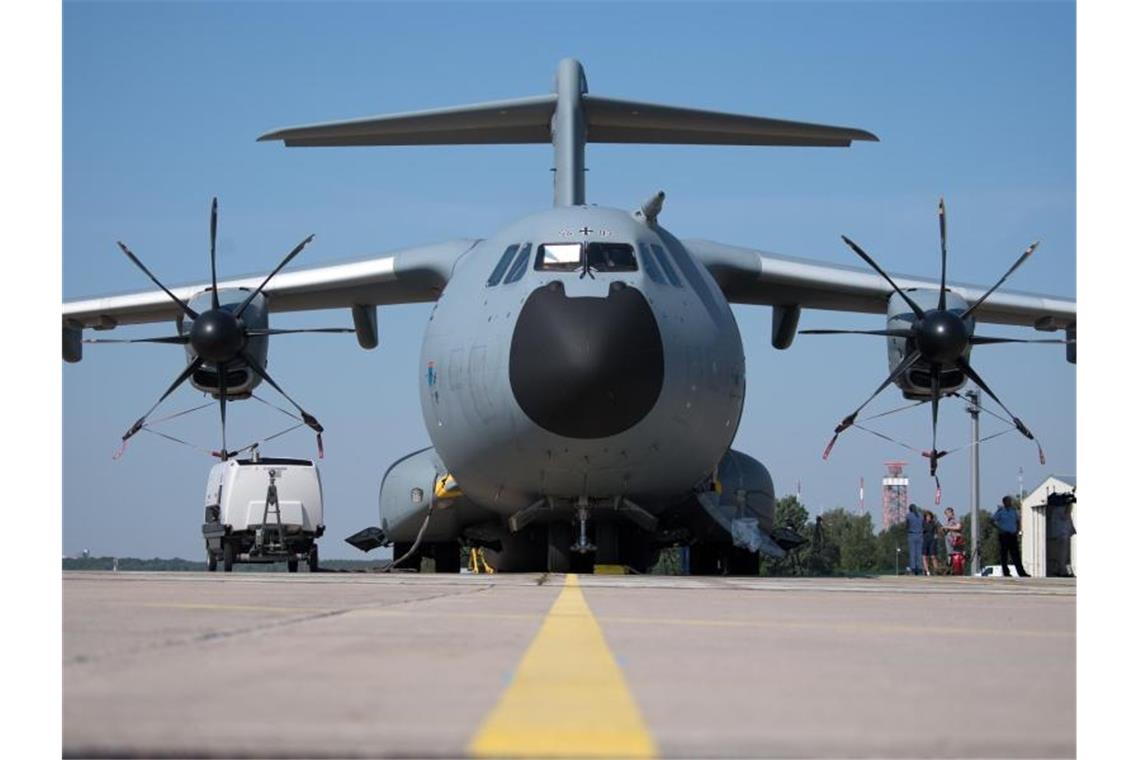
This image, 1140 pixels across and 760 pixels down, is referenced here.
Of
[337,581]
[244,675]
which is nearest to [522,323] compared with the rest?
[337,581]

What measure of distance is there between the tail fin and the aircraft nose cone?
5776 mm

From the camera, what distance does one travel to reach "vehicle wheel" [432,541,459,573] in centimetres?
2086

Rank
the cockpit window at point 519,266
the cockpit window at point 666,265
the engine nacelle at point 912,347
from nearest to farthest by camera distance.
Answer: the cockpit window at point 519,266, the cockpit window at point 666,265, the engine nacelle at point 912,347

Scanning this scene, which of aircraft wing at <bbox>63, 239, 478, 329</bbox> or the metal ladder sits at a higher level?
aircraft wing at <bbox>63, 239, 478, 329</bbox>

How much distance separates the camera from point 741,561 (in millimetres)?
19312

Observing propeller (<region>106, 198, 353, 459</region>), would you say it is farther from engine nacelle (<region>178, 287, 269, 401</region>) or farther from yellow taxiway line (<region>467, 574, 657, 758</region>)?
yellow taxiway line (<region>467, 574, 657, 758</region>)

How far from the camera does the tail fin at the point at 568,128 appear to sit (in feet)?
70.8

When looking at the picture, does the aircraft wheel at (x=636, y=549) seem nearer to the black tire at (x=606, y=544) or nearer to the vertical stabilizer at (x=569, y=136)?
the black tire at (x=606, y=544)

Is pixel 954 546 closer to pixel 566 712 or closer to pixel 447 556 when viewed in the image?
pixel 447 556

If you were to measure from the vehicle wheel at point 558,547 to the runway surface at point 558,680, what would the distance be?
7.72 m

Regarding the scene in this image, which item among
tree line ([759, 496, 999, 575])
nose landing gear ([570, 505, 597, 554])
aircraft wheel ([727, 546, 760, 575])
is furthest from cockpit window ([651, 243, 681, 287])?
tree line ([759, 496, 999, 575])

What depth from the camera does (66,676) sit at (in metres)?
4.90

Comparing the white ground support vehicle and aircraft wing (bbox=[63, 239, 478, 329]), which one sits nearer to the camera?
aircraft wing (bbox=[63, 239, 478, 329])

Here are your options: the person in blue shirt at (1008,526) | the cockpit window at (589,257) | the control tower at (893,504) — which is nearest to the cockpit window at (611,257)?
the cockpit window at (589,257)
